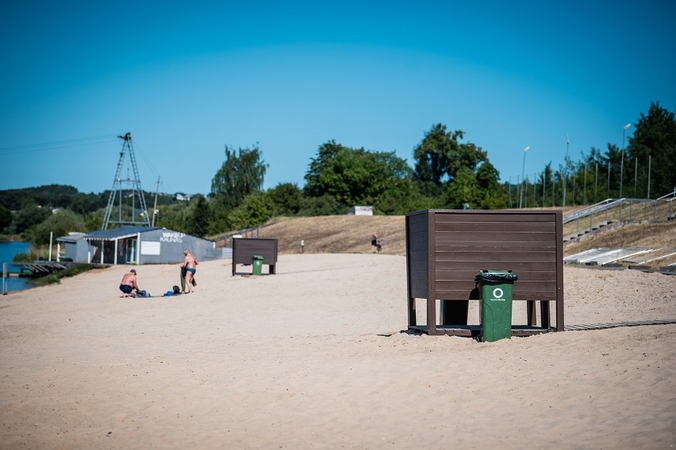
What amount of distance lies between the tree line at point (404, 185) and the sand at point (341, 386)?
198ft

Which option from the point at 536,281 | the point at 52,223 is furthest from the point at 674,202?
the point at 52,223

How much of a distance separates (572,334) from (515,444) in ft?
17.3

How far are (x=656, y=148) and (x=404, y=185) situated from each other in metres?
40.6

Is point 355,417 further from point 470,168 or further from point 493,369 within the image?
point 470,168

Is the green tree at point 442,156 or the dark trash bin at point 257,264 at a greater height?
the green tree at point 442,156

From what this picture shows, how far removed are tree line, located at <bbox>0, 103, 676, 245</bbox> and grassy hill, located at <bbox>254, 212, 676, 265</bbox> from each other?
12782 millimetres

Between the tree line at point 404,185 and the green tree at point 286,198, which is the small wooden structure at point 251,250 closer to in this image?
the tree line at point 404,185

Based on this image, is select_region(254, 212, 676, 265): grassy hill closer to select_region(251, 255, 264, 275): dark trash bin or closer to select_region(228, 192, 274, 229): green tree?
select_region(228, 192, 274, 229): green tree

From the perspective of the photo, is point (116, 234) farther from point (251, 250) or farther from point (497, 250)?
point (497, 250)

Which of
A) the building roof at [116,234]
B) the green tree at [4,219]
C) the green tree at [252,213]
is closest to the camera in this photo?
the building roof at [116,234]

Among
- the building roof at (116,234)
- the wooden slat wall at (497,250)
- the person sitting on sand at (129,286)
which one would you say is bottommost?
the person sitting on sand at (129,286)

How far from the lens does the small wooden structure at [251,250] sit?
113ft

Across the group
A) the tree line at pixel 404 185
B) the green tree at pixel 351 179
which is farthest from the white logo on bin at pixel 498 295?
the green tree at pixel 351 179

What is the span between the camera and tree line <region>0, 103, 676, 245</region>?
81056 millimetres
